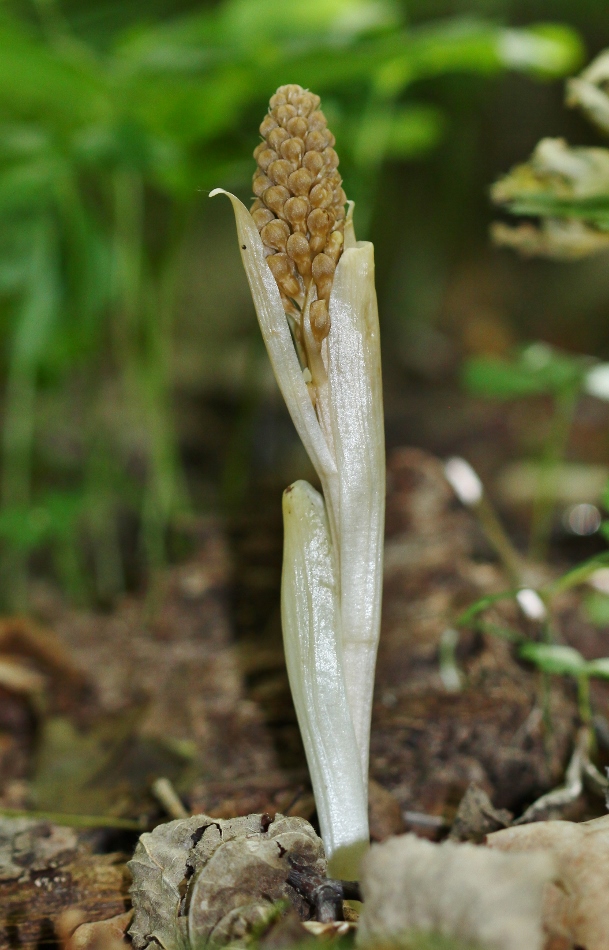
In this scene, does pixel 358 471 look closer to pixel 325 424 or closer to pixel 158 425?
pixel 325 424

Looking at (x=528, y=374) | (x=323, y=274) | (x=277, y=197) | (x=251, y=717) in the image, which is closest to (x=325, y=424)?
(x=323, y=274)

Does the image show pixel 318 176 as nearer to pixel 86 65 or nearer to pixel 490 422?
pixel 86 65

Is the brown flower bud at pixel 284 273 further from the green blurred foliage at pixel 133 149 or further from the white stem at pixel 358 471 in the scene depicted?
the green blurred foliage at pixel 133 149

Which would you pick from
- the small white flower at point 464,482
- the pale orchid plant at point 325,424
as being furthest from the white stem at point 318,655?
the small white flower at point 464,482

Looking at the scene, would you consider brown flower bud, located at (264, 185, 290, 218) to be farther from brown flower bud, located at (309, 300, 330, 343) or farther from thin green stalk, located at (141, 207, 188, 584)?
thin green stalk, located at (141, 207, 188, 584)

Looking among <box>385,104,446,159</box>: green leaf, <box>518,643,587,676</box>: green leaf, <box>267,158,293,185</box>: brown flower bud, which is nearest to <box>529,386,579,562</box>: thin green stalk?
<box>518,643,587,676</box>: green leaf

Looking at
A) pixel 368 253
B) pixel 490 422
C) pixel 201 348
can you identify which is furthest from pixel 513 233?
pixel 201 348
